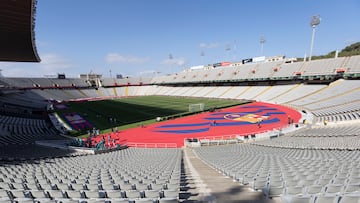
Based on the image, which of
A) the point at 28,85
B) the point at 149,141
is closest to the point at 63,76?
the point at 28,85

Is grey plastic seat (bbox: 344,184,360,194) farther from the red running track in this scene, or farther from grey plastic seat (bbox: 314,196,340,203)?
the red running track

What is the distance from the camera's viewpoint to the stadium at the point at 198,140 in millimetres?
5188

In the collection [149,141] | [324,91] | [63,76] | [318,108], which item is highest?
[63,76]

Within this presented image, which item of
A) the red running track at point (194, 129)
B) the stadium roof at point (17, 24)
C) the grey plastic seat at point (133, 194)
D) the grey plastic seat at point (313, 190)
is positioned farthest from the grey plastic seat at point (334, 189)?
the red running track at point (194, 129)

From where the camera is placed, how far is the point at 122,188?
573 cm

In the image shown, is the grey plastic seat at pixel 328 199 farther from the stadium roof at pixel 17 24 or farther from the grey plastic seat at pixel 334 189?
the stadium roof at pixel 17 24

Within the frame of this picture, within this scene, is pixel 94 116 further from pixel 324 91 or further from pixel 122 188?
pixel 324 91

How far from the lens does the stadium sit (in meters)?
5.19

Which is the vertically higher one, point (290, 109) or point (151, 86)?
point (151, 86)

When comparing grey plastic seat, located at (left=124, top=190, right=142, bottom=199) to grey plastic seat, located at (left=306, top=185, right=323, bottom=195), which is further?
grey plastic seat, located at (left=124, top=190, right=142, bottom=199)

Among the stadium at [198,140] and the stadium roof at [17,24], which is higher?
the stadium roof at [17,24]

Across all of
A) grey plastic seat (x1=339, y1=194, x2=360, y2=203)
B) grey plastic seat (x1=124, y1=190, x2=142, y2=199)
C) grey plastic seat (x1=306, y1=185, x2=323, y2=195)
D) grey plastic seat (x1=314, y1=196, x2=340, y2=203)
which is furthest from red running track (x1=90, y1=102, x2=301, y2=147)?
grey plastic seat (x1=339, y1=194, x2=360, y2=203)

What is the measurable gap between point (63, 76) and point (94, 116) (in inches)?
2422

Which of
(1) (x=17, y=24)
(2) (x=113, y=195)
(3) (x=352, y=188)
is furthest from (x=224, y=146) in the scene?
(1) (x=17, y=24)
